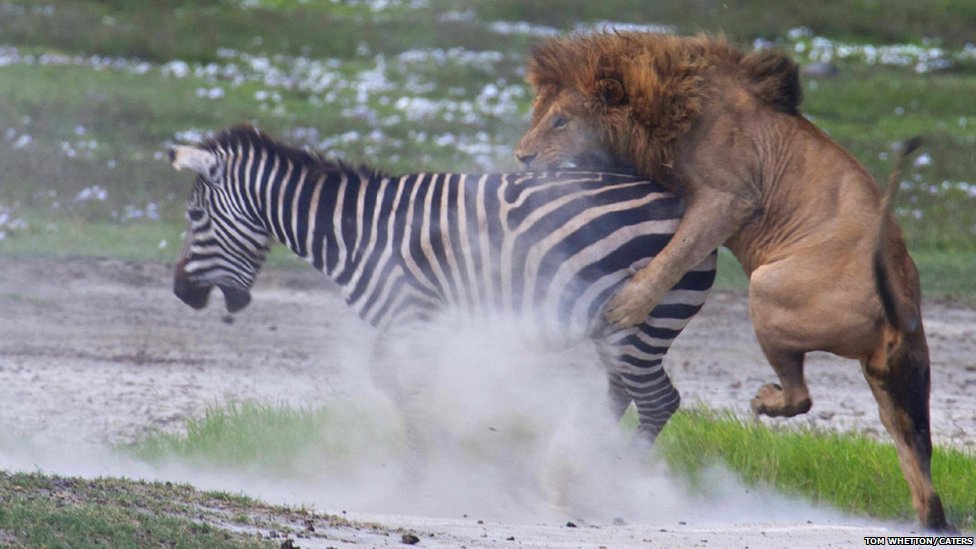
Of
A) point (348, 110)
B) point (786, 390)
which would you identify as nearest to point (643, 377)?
point (786, 390)

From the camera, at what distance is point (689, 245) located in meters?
6.29

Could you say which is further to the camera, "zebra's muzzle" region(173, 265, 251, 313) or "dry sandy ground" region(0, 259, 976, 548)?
"zebra's muzzle" region(173, 265, 251, 313)

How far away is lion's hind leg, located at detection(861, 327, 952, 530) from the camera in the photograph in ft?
19.9

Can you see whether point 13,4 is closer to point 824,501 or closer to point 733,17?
point 733,17

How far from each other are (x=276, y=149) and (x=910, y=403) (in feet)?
10.9

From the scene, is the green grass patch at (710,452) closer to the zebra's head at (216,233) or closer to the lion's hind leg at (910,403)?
the lion's hind leg at (910,403)

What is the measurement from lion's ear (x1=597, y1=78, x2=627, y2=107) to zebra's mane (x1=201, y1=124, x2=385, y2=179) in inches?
48.9

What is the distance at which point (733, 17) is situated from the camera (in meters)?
33.8

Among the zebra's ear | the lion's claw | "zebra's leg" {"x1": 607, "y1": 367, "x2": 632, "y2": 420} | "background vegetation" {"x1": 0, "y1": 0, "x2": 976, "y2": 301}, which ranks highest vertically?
"background vegetation" {"x1": 0, "y1": 0, "x2": 976, "y2": 301}

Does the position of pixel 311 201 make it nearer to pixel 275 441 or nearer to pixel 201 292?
pixel 201 292

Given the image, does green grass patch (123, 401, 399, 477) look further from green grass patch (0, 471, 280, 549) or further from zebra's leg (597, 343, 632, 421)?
green grass patch (0, 471, 280, 549)

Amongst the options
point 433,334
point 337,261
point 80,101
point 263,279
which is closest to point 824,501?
point 433,334

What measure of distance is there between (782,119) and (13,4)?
96.9 ft

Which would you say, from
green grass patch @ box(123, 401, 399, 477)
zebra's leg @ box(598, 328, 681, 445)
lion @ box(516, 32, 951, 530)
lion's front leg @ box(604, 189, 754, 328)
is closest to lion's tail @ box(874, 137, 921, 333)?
lion @ box(516, 32, 951, 530)
